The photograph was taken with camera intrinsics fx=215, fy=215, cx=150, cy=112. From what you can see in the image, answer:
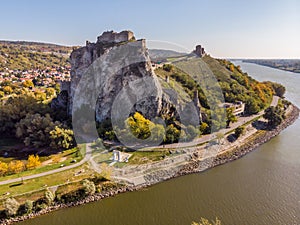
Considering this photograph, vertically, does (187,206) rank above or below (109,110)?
below

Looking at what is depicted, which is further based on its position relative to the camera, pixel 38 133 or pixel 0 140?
pixel 0 140

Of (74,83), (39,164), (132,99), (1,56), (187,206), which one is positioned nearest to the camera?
(187,206)

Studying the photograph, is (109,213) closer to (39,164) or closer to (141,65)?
(39,164)

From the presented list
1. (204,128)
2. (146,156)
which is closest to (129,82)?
(146,156)

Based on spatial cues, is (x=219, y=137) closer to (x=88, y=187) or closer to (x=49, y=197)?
(x=88, y=187)

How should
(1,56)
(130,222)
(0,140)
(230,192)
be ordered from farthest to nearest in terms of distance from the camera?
1. (1,56)
2. (0,140)
3. (230,192)
4. (130,222)

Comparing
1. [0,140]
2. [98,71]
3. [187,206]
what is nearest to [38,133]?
[0,140]

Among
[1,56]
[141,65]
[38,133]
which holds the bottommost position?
[38,133]
